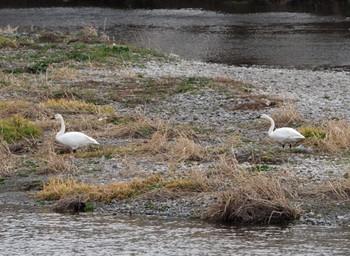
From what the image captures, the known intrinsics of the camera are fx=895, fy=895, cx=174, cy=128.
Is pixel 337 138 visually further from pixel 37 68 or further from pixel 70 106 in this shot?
pixel 37 68

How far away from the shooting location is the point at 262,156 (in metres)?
17.2

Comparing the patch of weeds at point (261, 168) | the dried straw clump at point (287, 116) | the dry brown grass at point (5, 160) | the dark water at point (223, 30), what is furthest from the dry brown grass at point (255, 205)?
the dark water at point (223, 30)

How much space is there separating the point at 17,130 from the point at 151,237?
708 centimetres

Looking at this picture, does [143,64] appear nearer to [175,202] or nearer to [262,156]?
[262,156]

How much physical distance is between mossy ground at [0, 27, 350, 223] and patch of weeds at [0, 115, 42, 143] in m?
0.05

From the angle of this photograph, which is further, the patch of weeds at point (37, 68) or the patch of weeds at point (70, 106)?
the patch of weeds at point (37, 68)

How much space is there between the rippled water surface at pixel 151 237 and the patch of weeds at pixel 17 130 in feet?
15.9

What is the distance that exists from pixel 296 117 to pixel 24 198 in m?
7.62

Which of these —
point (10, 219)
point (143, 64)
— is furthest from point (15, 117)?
point (143, 64)

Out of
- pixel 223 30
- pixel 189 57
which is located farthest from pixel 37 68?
pixel 223 30

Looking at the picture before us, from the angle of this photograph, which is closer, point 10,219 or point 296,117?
point 10,219

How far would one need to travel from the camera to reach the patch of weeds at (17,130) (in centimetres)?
1930

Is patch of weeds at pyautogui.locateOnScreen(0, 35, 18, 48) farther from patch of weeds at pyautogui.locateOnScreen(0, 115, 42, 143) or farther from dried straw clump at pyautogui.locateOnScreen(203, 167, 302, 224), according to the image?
dried straw clump at pyautogui.locateOnScreen(203, 167, 302, 224)

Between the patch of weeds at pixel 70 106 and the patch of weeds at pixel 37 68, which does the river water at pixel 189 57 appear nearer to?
the patch of weeds at pixel 70 106
